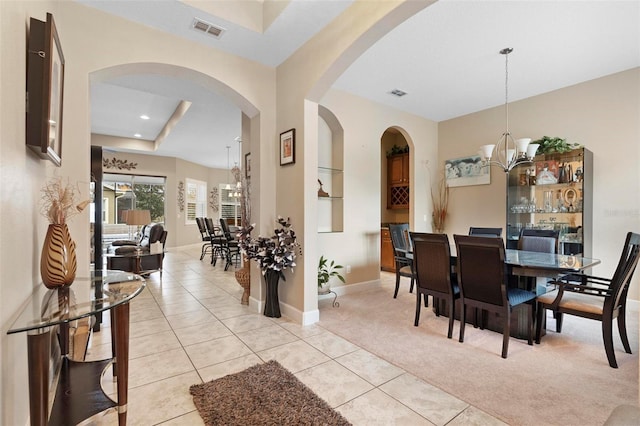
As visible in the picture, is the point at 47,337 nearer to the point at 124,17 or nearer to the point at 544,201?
the point at 124,17

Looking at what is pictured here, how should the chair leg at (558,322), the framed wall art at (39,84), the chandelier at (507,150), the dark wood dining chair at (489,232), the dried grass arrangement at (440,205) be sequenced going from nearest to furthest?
1. the framed wall art at (39,84)
2. the chair leg at (558,322)
3. the chandelier at (507,150)
4. the dark wood dining chair at (489,232)
5. the dried grass arrangement at (440,205)

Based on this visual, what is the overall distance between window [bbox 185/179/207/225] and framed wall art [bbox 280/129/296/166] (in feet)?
26.1

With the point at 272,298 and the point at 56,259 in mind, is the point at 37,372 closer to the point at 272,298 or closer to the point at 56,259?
the point at 56,259

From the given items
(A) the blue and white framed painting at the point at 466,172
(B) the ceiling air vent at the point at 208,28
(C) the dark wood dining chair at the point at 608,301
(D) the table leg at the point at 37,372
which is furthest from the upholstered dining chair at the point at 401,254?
(D) the table leg at the point at 37,372

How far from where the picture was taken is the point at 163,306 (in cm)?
380

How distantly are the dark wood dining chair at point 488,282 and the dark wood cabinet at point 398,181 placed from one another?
11.7 feet

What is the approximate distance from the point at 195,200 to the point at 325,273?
8.42 metres

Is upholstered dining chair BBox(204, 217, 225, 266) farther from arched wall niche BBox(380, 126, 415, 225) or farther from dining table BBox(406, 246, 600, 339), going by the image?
dining table BBox(406, 246, 600, 339)

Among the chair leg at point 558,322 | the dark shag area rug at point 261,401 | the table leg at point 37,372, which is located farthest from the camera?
the chair leg at point 558,322

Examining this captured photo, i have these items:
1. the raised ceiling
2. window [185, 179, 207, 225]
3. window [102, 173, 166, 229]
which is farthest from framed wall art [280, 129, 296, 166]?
window [185, 179, 207, 225]

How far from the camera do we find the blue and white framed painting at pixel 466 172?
17.2 ft

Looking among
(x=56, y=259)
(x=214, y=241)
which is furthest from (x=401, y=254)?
(x=214, y=241)

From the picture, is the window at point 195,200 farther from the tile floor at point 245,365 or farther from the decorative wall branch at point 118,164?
the tile floor at point 245,365

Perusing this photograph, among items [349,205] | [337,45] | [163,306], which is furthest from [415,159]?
[163,306]
